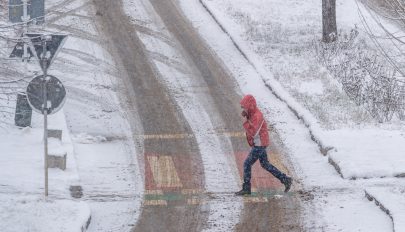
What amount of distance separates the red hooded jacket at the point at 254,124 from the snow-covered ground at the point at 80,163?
2242mm

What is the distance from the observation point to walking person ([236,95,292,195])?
14.5m

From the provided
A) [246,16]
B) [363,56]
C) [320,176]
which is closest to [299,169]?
[320,176]

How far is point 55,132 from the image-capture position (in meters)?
17.2

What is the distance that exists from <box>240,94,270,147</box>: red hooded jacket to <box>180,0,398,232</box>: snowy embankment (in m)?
1.32

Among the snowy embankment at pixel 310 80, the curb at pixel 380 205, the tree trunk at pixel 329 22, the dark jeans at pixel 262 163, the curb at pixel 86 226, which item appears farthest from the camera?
the tree trunk at pixel 329 22

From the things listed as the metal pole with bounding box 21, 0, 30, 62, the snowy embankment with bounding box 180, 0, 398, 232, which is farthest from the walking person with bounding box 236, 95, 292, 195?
the metal pole with bounding box 21, 0, 30, 62

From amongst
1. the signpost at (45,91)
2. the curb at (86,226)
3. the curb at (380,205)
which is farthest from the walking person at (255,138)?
the signpost at (45,91)

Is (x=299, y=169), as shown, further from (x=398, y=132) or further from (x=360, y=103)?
(x=360, y=103)

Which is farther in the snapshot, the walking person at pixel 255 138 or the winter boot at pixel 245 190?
the winter boot at pixel 245 190

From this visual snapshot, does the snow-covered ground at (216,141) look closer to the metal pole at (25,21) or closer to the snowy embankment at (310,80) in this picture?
the snowy embankment at (310,80)

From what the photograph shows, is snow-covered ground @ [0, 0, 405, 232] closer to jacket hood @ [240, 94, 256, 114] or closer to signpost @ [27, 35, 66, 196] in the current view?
signpost @ [27, 35, 66, 196]

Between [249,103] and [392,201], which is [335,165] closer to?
[392,201]

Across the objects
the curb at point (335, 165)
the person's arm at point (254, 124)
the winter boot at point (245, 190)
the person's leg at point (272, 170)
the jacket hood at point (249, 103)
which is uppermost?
the jacket hood at point (249, 103)

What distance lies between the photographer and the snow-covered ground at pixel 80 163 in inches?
531
